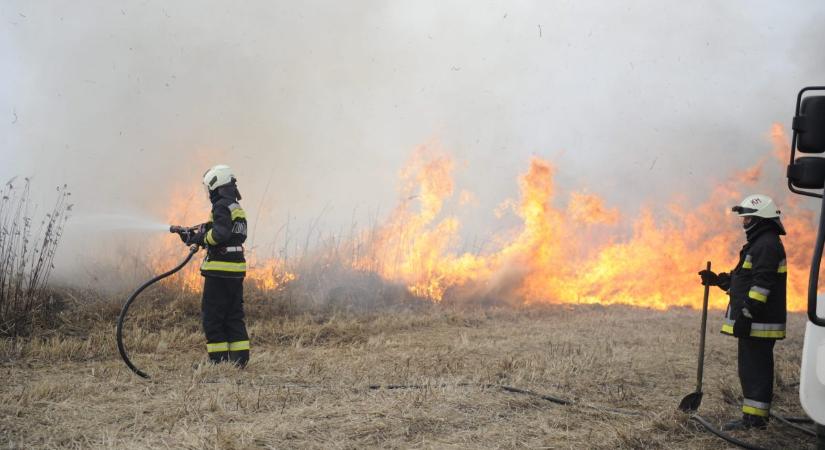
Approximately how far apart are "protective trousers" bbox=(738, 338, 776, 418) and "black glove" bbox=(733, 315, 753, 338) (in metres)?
0.15

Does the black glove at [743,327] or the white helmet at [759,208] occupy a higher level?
the white helmet at [759,208]

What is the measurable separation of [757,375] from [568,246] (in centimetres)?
768

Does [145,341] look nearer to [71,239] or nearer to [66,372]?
[66,372]

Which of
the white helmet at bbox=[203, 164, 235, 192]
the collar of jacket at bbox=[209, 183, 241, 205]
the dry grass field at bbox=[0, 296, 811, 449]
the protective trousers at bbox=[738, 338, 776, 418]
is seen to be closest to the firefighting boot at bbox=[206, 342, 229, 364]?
the dry grass field at bbox=[0, 296, 811, 449]

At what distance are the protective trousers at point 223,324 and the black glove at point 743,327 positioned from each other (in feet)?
14.3

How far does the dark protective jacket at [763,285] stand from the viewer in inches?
197

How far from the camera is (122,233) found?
33.5ft

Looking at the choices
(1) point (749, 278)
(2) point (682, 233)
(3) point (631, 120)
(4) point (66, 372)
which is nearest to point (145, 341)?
(4) point (66, 372)

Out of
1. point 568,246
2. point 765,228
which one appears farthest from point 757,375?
point 568,246

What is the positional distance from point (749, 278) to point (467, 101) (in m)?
10.2

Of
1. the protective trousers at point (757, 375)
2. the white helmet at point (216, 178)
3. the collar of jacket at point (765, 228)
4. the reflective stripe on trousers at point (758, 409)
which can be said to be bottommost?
the reflective stripe on trousers at point (758, 409)

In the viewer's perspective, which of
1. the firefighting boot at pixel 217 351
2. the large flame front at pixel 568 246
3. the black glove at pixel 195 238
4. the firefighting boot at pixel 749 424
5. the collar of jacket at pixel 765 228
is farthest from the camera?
the large flame front at pixel 568 246

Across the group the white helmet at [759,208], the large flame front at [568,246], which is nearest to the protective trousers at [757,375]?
the white helmet at [759,208]

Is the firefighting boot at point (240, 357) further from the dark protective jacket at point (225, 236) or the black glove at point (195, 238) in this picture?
the black glove at point (195, 238)
